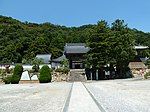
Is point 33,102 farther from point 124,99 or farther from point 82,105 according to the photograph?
point 124,99

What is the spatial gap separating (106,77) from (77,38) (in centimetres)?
4571

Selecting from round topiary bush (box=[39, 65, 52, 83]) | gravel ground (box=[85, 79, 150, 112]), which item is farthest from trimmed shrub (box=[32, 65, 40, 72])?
gravel ground (box=[85, 79, 150, 112])

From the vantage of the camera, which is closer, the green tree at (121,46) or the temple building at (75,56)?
the green tree at (121,46)

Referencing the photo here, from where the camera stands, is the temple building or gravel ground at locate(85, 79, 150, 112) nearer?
gravel ground at locate(85, 79, 150, 112)

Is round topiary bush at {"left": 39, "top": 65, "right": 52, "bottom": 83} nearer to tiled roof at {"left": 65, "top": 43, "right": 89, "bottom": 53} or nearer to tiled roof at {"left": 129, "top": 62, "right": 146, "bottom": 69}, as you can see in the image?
tiled roof at {"left": 129, "top": 62, "right": 146, "bottom": 69}

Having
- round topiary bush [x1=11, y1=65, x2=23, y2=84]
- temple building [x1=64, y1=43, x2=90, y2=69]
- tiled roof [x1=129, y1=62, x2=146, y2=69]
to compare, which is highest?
temple building [x1=64, y1=43, x2=90, y2=69]

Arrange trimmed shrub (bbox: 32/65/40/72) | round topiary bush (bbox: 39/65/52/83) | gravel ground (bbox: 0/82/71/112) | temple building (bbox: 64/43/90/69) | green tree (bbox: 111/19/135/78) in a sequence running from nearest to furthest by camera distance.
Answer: gravel ground (bbox: 0/82/71/112) → round topiary bush (bbox: 39/65/52/83) → green tree (bbox: 111/19/135/78) → trimmed shrub (bbox: 32/65/40/72) → temple building (bbox: 64/43/90/69)

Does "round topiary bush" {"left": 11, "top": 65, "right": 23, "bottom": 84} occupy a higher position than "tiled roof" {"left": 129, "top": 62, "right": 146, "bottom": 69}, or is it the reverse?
"tiled roof" {"left": 129, "top": 62, "right": 146, "bottom": 69}

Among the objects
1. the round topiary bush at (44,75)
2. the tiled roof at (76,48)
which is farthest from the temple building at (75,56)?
the round topiary bush at (44,75)

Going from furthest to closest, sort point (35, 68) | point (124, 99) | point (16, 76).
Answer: point (35, 68) < point (16, 76) < point (124, 99)

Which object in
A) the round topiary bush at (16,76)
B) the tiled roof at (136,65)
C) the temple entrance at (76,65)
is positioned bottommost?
the round topiary bush at (16,76)

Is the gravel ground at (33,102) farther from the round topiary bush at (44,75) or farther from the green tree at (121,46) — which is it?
the green tree at (121,46)

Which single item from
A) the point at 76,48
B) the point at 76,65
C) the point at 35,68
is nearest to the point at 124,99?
the point at 35,68

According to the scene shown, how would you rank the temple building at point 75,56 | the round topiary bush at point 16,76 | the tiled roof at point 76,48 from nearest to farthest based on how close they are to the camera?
1. the round topiary bush at point 16,76
2. the temple building at point 75,56
3. the tiled roof at point 76,48
